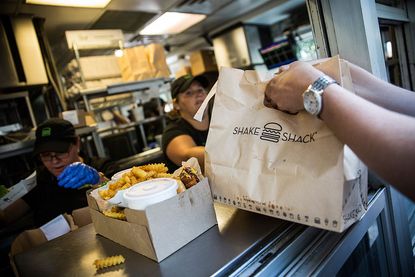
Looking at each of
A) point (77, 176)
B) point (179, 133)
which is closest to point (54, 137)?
point (77, 176)

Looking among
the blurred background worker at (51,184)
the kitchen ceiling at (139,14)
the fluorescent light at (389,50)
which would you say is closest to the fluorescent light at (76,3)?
the kitchen ceiling at (139,14)

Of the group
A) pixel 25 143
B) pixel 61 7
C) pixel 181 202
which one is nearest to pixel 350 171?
pixel 181 202

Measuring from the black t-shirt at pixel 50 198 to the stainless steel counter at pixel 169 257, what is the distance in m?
0.85

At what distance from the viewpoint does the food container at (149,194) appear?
0.59 metres

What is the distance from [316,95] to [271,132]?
15 cm

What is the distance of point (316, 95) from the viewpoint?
59 centimetres

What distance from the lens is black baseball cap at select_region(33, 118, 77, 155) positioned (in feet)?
5.92

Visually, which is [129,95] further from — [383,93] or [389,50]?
[383,93]

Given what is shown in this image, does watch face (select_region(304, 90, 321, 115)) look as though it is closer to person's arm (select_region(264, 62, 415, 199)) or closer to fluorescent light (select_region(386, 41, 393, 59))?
person's arm (select_region(264, 62, 415, 199))

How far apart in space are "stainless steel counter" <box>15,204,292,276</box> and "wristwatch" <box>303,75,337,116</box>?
31cm

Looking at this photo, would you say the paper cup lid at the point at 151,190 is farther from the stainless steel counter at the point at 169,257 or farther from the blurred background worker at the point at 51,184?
the blurred background worker at the point at 51,184

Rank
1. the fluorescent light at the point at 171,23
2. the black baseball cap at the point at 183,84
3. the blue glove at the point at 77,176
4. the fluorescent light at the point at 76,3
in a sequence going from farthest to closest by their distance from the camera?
the fluorescent light at the point at 171,23 < the fluorescent light at the point at 76,3 < the black baseball cap at the point at 183,84 < the blue glove at the point at 77,176

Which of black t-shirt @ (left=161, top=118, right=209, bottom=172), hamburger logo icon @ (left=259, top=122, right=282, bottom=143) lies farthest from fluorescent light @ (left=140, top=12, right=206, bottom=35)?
hamburger logo icon @ (left=259, top=122, right=282, bottom=143)

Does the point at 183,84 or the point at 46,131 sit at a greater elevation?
the point at 183,84
